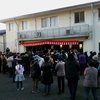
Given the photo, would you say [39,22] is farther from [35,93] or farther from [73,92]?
[73,92]

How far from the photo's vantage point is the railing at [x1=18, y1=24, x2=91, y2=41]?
18.7 metres

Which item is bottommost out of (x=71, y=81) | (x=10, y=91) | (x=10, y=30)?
(x=10, y=91)

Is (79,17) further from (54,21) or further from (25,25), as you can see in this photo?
(25,25)

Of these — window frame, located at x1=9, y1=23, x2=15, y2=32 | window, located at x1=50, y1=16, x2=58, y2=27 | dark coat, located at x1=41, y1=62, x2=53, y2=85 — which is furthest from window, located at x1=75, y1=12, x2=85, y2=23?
dark coat, located at x1=41, y1=62, x2=53, y2=85

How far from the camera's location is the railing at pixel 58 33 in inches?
734

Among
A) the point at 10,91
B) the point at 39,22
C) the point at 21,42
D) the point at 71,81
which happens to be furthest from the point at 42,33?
the point at 71,81

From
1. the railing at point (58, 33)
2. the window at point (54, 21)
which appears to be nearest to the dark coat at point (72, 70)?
the railing at point (58, 33)

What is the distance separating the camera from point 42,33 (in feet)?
72.9

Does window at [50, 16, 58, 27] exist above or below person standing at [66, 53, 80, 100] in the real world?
above

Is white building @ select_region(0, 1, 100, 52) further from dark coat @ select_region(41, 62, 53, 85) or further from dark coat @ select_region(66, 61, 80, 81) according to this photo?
dark coat @ select_region(66, 61, 80, 81)

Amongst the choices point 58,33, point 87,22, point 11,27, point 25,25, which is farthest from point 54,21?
point 11,27

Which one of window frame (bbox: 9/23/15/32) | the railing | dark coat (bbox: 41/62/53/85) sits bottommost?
dark coat (bbox: 41/62/53/85)

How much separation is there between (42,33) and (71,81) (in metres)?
15.0

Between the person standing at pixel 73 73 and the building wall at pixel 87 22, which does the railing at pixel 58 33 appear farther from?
the person standing at pixel 73 73
